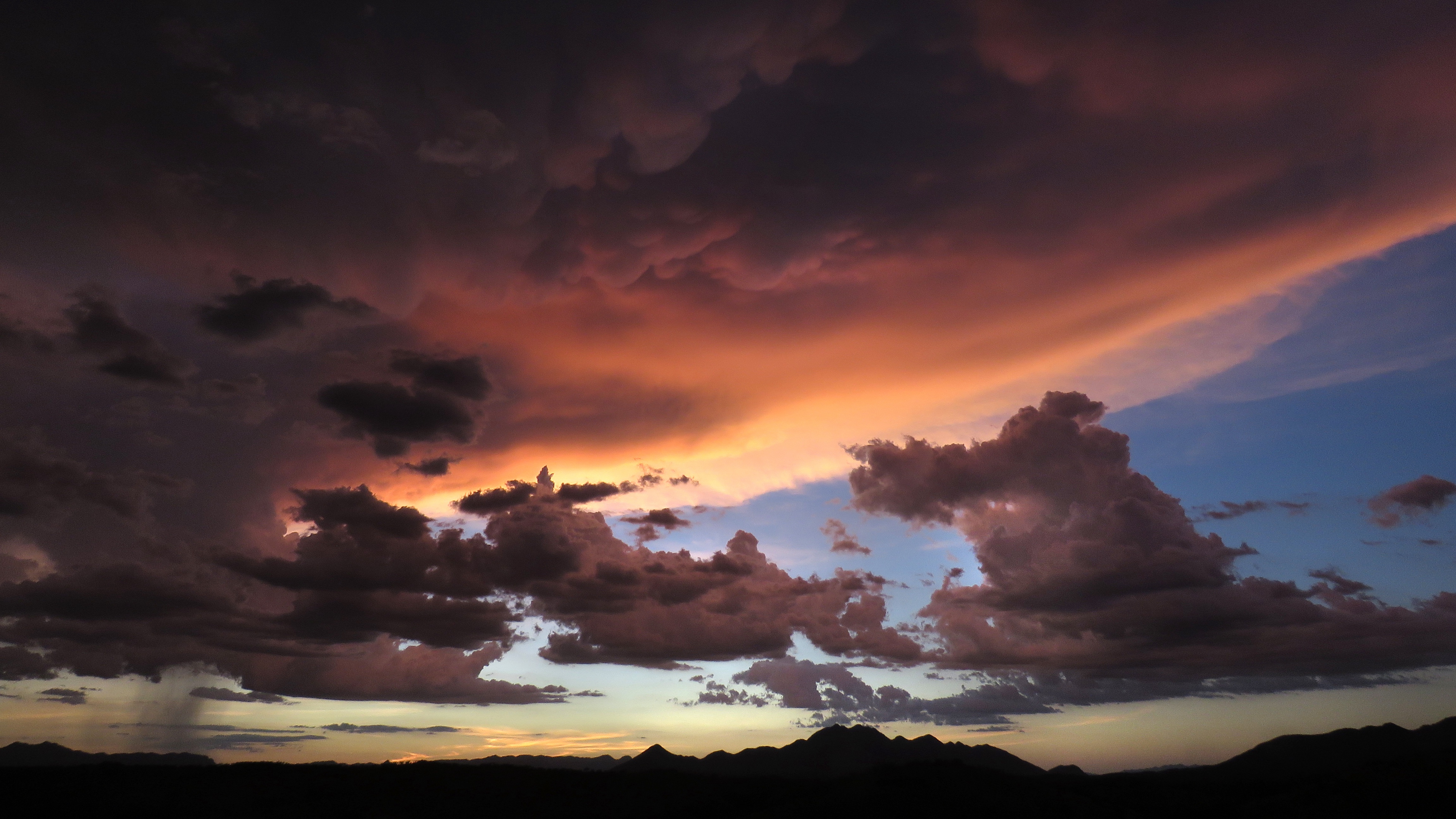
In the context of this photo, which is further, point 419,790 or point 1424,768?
point 1424,768

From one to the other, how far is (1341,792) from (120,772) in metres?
282

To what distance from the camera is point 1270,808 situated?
176000 millimetres

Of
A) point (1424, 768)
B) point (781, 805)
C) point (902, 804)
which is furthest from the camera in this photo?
point (1424, 768)

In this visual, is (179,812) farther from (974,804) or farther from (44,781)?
(974,804)

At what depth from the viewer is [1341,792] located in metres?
176

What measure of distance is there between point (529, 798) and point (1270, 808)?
561ft

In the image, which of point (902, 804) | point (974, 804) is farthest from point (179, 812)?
point (974, 804)

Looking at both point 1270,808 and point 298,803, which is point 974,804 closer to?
point 1270,808

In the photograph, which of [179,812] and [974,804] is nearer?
[179,812]

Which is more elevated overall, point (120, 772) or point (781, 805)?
point (120, 772)

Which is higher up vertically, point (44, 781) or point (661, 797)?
point (44, 781)

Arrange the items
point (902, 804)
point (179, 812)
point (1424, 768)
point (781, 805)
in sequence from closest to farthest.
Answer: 1. point (179, 812)
2. point (902, 804)
3. point (781, 805)
4. point (1424, 768)

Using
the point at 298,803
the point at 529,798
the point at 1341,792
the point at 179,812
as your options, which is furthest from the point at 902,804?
the point at 179,812

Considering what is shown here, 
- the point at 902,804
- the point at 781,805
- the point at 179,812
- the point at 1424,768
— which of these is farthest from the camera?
the point at 1424,768
